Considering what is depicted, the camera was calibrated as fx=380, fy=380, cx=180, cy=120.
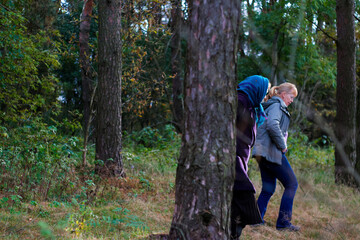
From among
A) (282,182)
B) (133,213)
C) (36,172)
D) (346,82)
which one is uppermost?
(346,82)

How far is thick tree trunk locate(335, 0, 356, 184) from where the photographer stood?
945 cm

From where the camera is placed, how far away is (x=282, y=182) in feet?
18.1

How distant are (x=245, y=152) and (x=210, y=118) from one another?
98cm

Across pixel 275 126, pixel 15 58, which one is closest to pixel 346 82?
pixel 275 126

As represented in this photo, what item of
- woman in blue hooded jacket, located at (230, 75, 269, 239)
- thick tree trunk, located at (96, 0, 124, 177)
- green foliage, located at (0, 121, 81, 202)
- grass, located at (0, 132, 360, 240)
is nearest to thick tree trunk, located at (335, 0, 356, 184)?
grass, located at (0, 132, 360, 240)

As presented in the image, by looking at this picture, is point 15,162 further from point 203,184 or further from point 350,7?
point 350,7

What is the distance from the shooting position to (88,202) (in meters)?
5.76

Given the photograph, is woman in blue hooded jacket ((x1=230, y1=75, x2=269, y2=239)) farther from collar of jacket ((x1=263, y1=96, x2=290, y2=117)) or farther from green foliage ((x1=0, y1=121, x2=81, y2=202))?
green foliage ((x1=0, y1=121, x2=81, y2=202))

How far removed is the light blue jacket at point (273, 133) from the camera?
5.38 meters

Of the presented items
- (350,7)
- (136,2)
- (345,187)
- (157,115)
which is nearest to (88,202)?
(136,2)

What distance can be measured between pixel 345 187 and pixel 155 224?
19.3 feet

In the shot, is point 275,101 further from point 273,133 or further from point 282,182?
point 282,182

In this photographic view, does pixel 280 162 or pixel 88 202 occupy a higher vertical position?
pixel 280 162

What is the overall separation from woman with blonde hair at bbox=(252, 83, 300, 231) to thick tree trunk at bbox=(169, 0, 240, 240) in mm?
2117
